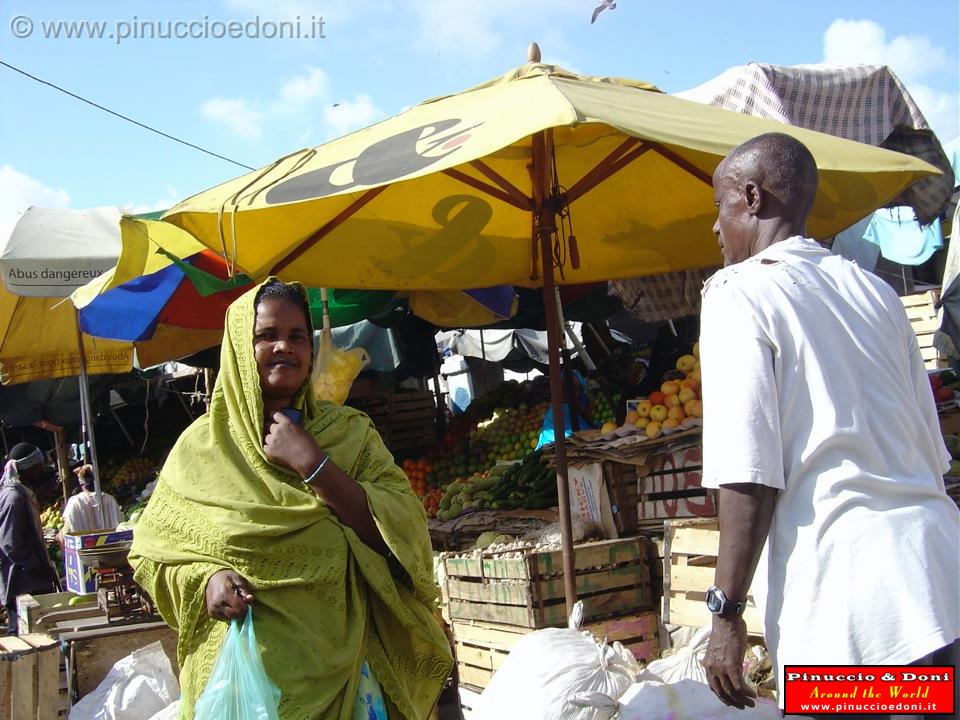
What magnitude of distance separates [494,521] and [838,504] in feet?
14.5

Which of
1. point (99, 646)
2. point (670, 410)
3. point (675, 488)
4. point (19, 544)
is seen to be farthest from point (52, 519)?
point (675, 488)

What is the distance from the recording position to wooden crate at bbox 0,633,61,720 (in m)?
4.12

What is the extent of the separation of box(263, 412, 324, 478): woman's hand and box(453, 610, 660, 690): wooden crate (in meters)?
2.41

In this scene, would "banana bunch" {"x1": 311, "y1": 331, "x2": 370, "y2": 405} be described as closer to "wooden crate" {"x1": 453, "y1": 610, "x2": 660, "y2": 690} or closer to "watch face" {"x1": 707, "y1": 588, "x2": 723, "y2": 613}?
"wooden crate" {"x1": 453, "y1": 610, "x2": 660, "y2": 690}

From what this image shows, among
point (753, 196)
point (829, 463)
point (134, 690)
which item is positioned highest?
point (753, 196)

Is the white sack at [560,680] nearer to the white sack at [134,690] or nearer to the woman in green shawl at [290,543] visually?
the woman in green shawl at [290,543]

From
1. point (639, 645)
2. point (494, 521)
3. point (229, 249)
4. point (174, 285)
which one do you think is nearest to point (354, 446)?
point (229, 249)

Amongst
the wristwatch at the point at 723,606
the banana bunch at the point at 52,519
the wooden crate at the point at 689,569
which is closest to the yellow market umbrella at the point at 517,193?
the wooden crate at the point at 689,569

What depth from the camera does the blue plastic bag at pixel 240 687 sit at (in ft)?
7.01

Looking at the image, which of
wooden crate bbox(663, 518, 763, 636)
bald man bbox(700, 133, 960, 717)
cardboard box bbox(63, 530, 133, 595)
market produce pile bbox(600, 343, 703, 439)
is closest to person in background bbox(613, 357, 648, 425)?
market produce pile bbox(600, 343, 703, 439)

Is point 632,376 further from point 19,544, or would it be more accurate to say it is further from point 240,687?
point 240,687

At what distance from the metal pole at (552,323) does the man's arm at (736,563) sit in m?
2.33

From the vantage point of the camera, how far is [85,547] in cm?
505

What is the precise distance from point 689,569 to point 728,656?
2361 mm
